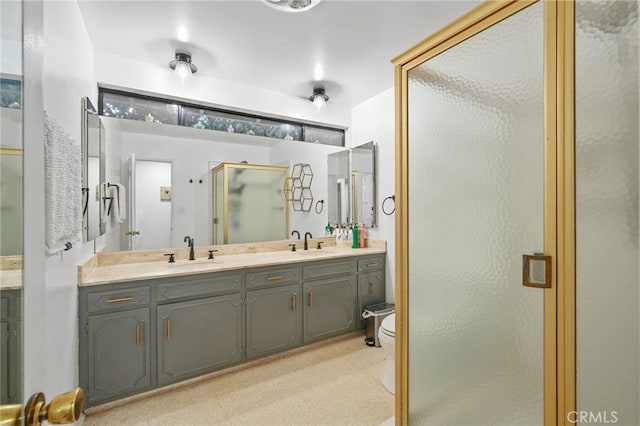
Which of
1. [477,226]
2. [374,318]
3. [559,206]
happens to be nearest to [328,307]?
[374,318]

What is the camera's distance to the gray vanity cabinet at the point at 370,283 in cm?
307

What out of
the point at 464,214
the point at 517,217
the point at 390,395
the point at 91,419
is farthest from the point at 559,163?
the point at 91,419

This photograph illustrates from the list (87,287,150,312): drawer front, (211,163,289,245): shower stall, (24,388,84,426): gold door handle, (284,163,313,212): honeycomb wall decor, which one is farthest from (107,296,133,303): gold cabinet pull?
(284,163,313,212): honeycomb wall decor

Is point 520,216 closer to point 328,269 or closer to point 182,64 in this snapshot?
point 328,269

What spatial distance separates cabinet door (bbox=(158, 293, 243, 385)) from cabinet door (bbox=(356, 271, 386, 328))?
128 cm

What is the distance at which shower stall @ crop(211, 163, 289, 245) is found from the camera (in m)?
2.87

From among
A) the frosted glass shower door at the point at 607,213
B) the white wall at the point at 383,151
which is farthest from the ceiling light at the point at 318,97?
the frosted glass shower door at the point at 607,213

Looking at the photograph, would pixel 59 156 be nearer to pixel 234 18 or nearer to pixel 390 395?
pixel 234 18

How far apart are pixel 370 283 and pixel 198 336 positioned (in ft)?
5.77

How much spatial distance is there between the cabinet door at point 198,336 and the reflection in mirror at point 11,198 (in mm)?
1684

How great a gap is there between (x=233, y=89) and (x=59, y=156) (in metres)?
1.83

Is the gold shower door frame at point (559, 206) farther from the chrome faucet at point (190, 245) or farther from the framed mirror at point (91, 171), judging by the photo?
the chrome faucet at point (190, 245)

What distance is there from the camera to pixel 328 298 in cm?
284

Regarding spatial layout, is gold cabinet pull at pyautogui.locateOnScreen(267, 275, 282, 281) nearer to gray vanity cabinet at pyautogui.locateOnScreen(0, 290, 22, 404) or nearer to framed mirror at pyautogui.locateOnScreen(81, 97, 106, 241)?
framed mirror at pyautogui.locateOnScreen(81, 97, 106, 241)
